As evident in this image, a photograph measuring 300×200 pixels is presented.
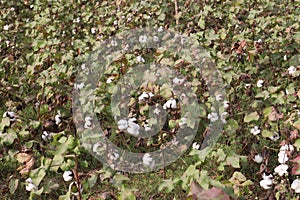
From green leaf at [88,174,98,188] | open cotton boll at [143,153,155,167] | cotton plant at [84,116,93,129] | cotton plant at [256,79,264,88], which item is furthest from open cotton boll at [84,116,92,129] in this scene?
cotton plant at [256,79,264,88]

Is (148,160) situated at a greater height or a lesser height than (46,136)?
lesser

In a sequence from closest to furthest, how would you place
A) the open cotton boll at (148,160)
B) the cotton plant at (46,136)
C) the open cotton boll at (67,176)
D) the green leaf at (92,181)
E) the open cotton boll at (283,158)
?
the green leaf at (92,181) → the open cotton boll at (67,176) → the open cotton boll at (283,158) → the open cotton boll at (148,160) → the cotton plant at (46,136)

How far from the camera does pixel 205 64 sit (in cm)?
262

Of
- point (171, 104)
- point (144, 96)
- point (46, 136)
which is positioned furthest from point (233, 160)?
point (46, 136)

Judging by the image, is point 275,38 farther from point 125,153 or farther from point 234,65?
point 125,153

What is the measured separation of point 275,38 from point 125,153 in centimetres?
137

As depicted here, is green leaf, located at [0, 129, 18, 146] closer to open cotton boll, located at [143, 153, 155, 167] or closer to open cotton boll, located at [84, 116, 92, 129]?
open cotton boll, located at [84, 116, 92, 129]

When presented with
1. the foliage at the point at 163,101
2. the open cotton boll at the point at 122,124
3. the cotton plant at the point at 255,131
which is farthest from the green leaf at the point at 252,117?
the open cotton boll at the point at 122,124

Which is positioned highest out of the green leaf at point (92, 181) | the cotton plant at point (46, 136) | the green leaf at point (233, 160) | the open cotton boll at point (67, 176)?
the green leaf at point (92, 181)

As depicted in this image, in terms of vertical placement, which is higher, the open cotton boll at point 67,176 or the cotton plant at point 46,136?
the open cotton boll at point 67,176

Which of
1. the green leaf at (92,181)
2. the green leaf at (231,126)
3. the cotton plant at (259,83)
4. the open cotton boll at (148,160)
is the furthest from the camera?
the cotton plant at (259,83)

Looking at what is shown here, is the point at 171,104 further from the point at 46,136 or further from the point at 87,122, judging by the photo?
the point at 46,136

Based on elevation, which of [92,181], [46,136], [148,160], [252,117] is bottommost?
[148,160]

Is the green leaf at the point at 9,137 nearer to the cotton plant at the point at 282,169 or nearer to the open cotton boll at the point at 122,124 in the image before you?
the open cotton boll at the point at 122,124
